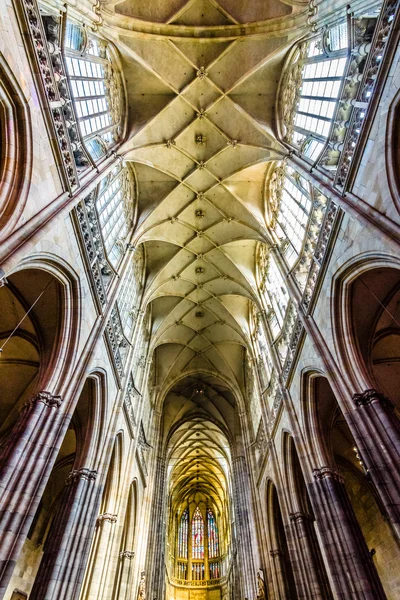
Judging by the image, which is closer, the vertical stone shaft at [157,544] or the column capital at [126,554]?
the column capital at [126,554]

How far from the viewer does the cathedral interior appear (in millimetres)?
7020

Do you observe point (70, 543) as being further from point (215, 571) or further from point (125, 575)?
point (215, 571)

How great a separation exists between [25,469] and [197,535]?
41.2 meters

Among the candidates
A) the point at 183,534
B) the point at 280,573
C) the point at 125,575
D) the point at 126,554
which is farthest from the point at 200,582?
the point at 125,575

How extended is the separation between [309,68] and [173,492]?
3894cm

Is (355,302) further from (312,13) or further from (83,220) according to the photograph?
(312,13)

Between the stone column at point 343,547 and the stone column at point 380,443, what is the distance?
235cm

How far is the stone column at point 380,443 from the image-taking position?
6.37 meters

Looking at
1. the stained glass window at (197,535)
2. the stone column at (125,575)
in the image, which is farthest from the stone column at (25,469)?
the stained glass window at (197,535)

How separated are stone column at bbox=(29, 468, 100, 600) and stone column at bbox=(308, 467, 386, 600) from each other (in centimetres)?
572

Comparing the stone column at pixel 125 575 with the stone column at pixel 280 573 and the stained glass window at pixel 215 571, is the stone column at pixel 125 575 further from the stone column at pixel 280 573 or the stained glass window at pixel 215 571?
the stained glass window at pixel 215 571

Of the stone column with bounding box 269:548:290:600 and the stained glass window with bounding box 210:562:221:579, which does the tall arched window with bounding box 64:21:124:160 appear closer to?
the stone column with bounding box 269:548:290:600

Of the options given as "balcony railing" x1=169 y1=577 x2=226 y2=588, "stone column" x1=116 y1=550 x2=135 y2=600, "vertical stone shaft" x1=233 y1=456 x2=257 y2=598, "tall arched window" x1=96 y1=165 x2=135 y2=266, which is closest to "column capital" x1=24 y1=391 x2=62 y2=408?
"tall arched window" x1=96 y1=165 x2=135 y2=266

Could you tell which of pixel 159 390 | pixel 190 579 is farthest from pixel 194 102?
pixel 190 579
